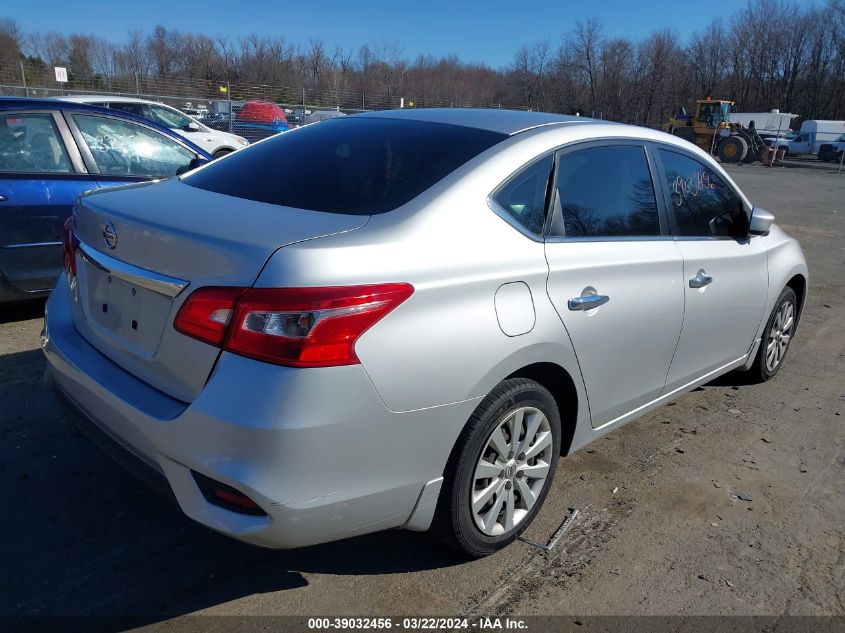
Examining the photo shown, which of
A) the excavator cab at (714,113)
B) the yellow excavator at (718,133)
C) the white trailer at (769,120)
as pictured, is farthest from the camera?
the white trailer at (769,120)

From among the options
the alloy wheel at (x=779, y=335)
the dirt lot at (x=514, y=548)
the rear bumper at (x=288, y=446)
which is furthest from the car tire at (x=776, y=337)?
the rear bumper at (x=288, y=446)

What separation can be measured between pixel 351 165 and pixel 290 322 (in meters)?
1.04

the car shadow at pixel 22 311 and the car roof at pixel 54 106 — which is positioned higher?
the car roof at pixel 54 106

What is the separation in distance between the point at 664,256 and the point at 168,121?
1338 centimetres

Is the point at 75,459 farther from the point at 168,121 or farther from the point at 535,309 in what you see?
the point at 168,121

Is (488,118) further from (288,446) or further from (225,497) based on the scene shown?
(225,497)

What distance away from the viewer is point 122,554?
2582 mm

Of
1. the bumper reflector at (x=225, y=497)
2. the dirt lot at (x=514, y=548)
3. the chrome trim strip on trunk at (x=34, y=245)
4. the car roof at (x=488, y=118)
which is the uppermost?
the car roof at (x=488, y=118)

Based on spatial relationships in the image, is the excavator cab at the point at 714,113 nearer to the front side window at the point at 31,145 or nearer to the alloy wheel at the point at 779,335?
the alloy wheel at the point at 779,335

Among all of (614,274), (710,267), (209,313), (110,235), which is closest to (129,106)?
(110,235)

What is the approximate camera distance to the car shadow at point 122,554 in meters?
2.35

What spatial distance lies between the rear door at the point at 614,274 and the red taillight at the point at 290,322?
929 mm

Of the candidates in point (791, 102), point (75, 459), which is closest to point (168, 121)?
point (75, 459)

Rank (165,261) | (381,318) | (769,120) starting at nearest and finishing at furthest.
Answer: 1. (381,318)
2. (165,261)
3. (769,120)
